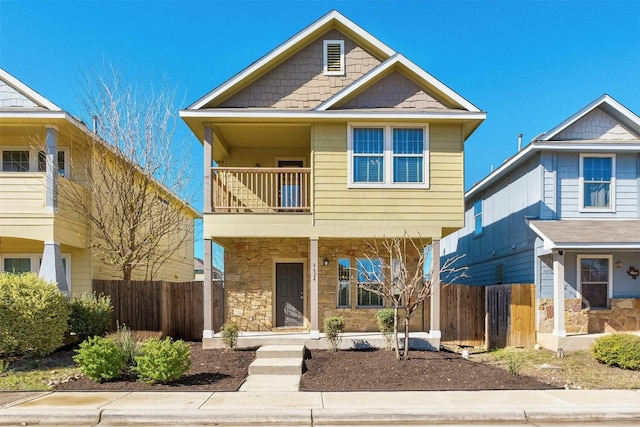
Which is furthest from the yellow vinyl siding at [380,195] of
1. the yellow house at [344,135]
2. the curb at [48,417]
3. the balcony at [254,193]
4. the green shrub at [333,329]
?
the curb at [48,417]

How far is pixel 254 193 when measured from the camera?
13.3 metres

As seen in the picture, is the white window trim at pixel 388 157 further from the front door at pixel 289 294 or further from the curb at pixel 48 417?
the curb at pixel 48 417

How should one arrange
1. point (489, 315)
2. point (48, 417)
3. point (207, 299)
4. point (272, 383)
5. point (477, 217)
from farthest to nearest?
point (477, 217) → point (489, 315) → point (207, 299) → point (272, 383) → point (48, 417)

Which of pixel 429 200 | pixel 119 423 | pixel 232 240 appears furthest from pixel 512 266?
pixel 119 423

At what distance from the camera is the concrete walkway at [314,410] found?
6.27m

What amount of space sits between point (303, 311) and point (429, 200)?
4.72 metres

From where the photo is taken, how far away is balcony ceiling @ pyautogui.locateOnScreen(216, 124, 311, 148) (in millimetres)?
11789

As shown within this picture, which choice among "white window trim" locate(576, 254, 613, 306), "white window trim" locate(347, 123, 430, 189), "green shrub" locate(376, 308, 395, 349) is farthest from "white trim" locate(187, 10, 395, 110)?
"white window trim" locate(576, 254, 613, 306)

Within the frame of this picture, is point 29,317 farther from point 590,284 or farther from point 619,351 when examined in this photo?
point 590,284

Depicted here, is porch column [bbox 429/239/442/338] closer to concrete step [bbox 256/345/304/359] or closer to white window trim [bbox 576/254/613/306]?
concrete step [bbox 256/345/304/359]

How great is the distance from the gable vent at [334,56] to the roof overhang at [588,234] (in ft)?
22.5

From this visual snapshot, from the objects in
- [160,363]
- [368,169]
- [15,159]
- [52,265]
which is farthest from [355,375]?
[15,159]

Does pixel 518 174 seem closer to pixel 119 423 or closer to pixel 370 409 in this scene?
pixel 370 409

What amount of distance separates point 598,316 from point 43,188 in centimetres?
1535
